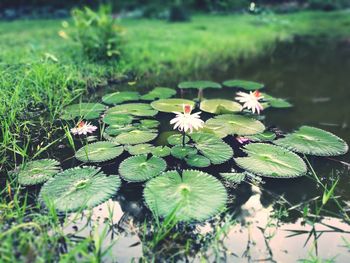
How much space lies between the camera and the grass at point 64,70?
144 cm

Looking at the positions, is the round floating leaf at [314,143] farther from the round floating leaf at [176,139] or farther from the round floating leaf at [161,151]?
the round floating leaf at [161,151]

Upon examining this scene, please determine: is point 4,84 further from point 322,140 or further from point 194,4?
point 194,4

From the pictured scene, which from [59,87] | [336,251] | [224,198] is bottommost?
[336,251]

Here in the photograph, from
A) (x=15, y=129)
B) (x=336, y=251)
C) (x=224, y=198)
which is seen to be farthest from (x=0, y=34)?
(x=336, y=251)

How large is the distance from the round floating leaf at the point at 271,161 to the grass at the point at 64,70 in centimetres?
25

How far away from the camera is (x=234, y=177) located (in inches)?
76.3

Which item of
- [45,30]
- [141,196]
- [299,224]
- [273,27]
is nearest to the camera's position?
[299,224]

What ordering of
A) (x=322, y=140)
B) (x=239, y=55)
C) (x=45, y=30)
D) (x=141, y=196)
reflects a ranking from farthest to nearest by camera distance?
(x=45, y=30) → (x=239, y=55) → (x=322, y=140) → (x=141, y=196)

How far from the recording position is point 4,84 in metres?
2.72

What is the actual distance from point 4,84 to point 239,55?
3.21 meters

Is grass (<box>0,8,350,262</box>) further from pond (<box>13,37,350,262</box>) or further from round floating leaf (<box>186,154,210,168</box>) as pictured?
round floating leaf (<box>186,154,210,168</box>)

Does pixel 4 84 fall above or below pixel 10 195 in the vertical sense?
above

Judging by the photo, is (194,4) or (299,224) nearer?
(299,224)

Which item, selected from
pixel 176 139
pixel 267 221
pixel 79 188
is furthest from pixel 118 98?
pixel 267 221
